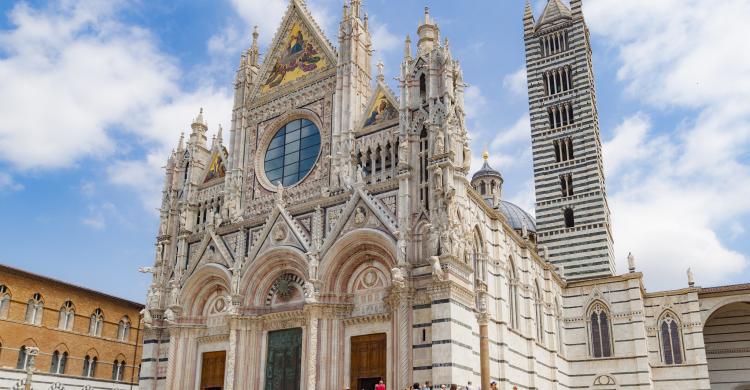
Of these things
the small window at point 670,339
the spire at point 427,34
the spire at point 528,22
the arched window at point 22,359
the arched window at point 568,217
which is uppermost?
the spire at point 528,22

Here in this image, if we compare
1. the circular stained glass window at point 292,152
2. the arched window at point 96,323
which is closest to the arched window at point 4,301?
the arched window at point 96,323

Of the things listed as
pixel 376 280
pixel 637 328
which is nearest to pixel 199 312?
pixel 376 280

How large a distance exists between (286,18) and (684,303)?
23907 millimetres

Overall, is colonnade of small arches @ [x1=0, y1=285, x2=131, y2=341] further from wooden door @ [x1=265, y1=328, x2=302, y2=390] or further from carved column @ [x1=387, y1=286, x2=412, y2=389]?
carved column @ [x1=387, y1=286, x2=412, y2=389]

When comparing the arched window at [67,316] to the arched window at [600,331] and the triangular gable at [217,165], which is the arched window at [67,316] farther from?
the arched window at [600,331]

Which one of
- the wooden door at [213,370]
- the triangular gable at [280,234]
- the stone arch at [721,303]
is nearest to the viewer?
the triangular gable at [280,234]

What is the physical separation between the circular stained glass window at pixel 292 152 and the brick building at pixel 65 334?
42.2 feet

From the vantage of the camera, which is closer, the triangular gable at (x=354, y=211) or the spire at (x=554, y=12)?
the triangular gable at (x=354, y=211)

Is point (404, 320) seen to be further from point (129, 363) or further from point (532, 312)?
point (129, 363)

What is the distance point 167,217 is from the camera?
2870cm

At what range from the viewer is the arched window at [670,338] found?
32.0 meters

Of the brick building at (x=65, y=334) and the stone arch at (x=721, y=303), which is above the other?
the stone arch at (x=721, y=303)

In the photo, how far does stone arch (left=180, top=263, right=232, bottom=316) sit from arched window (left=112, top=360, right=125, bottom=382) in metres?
11.1

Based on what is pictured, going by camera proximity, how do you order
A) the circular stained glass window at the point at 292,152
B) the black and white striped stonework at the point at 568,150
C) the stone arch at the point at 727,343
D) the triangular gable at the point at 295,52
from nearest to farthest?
the circular stained glass window at the point at 292,152, the triangular gable at the point at 295,52, the stone arch at the point at 727,343, the black and white striped stonework at the point at 568,150
